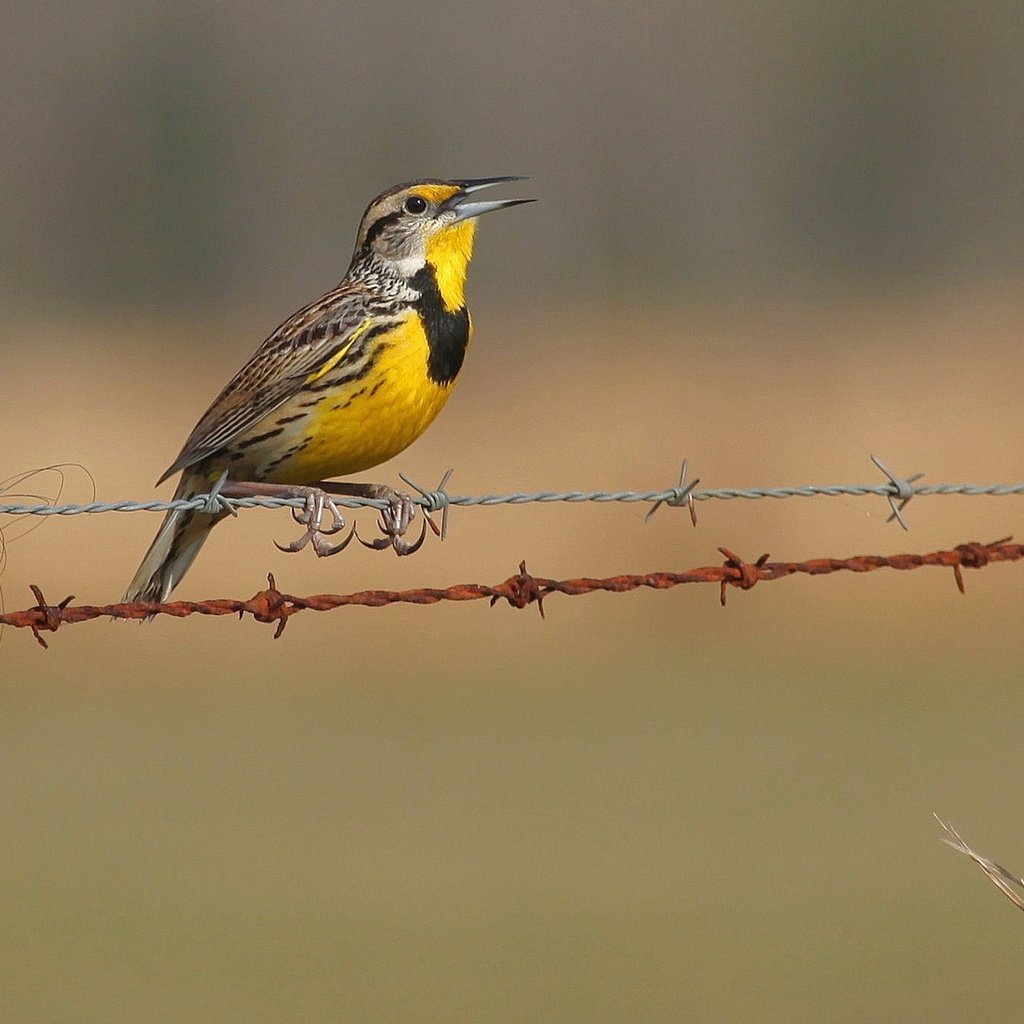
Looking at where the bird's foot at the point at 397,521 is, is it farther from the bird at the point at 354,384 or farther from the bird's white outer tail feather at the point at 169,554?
the bird's white outer tail feather at the point at 169,554

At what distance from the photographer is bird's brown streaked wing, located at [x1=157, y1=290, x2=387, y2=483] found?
625cm

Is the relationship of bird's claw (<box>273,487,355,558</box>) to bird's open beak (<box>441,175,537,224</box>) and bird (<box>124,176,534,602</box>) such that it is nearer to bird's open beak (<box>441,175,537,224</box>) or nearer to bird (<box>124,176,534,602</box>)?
bird (<box>124,176,534,602</box>)

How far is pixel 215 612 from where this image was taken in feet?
15.9

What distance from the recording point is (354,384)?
616cm

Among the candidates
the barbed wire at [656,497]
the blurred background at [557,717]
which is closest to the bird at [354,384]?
the barbed wire at [656,497]

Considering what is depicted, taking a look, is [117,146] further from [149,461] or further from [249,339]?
[149,461]

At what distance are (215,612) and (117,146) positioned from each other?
3438 centimetres

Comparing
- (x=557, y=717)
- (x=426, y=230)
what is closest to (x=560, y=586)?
(x=426, y=230)

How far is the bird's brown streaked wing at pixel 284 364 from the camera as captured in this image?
6250 millimetres

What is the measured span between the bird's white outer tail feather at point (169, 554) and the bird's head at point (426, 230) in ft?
3.00

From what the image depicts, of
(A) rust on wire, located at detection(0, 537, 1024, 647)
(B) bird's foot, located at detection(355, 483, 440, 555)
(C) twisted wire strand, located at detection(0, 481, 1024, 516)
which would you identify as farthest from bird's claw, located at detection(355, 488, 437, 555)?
(A) rust on wire, located at detection(0, 537, 1024, 647)

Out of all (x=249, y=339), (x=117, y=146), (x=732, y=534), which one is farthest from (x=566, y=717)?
(x=117, y=146)

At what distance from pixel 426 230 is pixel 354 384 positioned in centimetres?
73

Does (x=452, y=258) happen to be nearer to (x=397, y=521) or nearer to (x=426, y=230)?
(x=426, y=230)
